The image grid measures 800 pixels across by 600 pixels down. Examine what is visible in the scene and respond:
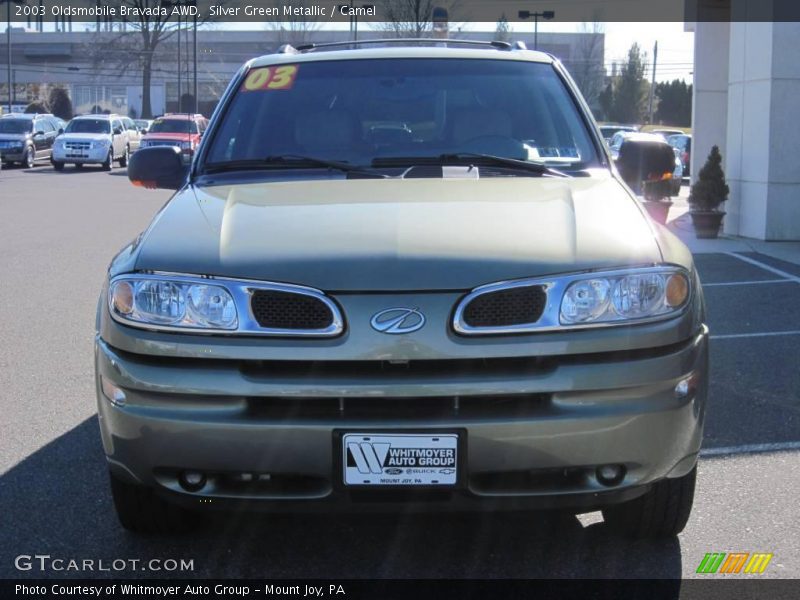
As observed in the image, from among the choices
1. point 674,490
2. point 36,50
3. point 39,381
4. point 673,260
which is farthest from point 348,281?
point 36,50

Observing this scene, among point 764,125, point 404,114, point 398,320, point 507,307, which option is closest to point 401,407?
point 398,320

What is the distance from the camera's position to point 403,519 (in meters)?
3.88

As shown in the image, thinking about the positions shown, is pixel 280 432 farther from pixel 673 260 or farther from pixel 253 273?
pixel 673 260

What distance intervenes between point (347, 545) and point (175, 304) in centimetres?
110

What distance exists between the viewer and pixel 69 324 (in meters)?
8.27

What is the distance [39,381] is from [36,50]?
310ft

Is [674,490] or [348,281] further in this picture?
[674,490]

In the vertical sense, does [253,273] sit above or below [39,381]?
above

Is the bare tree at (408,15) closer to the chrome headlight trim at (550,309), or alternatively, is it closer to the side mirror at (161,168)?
the side mirror at (161,168)

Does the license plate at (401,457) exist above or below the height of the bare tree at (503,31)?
below

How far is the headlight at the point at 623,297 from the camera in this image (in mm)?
3355

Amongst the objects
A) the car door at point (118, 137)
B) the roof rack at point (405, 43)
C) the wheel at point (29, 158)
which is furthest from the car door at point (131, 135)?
the roof rack at point (405, 43)

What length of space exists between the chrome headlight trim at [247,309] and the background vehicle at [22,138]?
34287 millimetres

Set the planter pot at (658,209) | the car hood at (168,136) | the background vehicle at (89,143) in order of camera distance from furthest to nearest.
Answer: the background vehicle at (89,143) → the car hood at (168,136) → the planter pot at (658,209)
